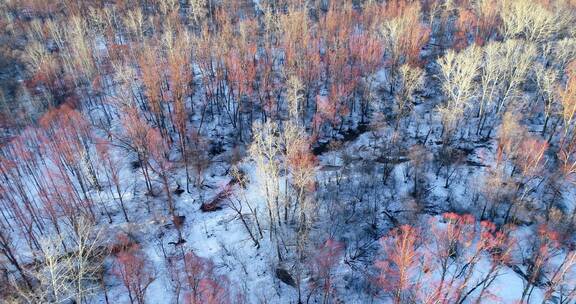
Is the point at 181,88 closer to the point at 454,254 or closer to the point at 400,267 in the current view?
the point at 400,267

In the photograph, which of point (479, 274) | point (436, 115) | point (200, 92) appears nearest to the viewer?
point (479, 274)

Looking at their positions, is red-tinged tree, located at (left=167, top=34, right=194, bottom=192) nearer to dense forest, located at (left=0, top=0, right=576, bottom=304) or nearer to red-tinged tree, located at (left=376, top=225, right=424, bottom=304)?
dense forest, located at (left=0, top=0, right=576, bottom=304)

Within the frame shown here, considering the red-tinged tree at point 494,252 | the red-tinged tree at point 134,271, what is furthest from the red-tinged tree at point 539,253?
the red-tinged tree at point 134,271

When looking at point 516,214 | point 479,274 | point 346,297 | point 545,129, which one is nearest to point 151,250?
point 346,297

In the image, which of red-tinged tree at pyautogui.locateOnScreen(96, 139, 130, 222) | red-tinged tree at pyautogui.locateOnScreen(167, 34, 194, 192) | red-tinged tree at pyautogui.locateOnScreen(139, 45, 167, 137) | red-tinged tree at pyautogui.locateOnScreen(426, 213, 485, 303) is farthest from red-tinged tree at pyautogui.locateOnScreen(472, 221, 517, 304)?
red-tinged tree at pyautogui.locateOnScreen(139, 45, 167, 137)

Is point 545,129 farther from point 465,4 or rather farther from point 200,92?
point 200,92

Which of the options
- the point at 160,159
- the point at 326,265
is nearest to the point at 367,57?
the point at 160,159

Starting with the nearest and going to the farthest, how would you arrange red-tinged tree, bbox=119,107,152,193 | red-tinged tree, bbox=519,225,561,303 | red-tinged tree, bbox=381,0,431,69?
1. red-tinged tree, bbox=519,225,561,303
2. red-tinged tree, bbox=119,107,152,193
3. red-tinged tree, bbox=381,0,431,69
